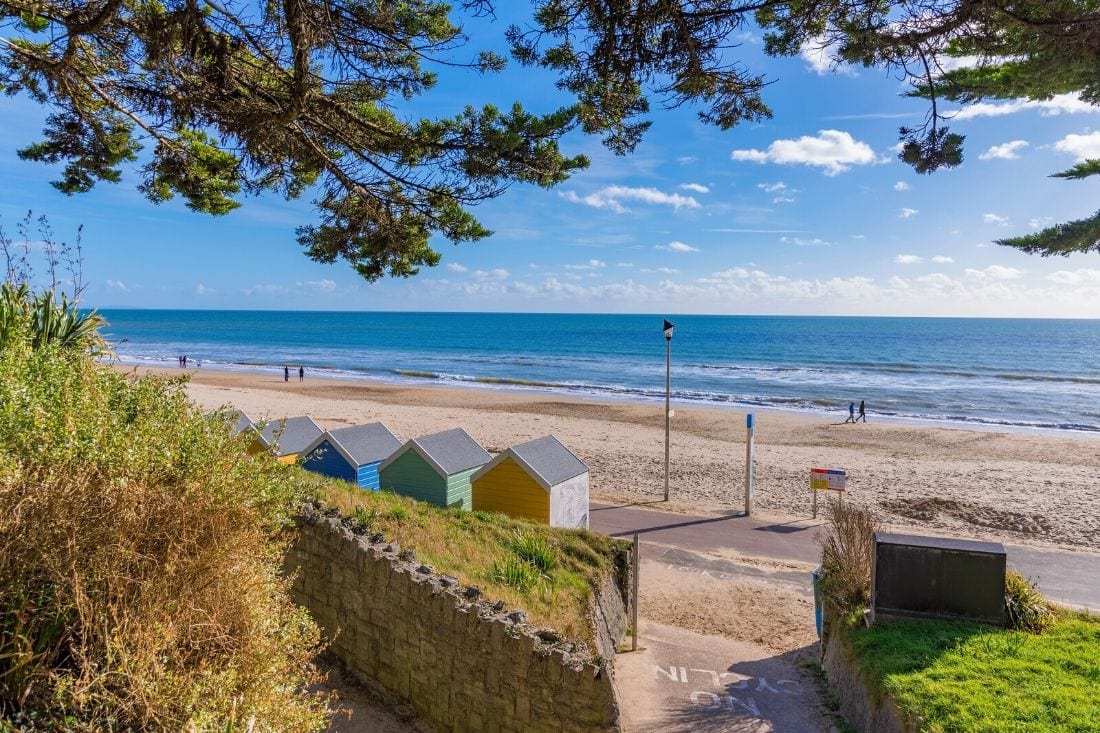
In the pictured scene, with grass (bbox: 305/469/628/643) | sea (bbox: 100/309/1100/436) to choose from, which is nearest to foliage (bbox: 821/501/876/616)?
grass (bbox: 305/469/628/643)

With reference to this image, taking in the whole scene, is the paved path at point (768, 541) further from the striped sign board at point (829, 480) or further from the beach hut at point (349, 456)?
the beach hut at point (349, 456)

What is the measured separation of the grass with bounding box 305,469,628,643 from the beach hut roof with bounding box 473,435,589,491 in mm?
1571

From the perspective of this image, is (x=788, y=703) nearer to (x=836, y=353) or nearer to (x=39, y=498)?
(x=39, y=498)

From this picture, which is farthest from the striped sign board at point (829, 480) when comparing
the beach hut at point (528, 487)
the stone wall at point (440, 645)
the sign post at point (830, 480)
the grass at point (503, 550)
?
the stone wall at point (440, 645)

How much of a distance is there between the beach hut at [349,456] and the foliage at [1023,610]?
1067 centimetres

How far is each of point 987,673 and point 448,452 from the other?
981 centimetres

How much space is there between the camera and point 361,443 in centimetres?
1368

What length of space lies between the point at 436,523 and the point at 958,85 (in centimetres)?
893

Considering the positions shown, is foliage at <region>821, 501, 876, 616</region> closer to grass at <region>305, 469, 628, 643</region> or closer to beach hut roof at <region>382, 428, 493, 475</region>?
grass at <region>305, 469, 628, 643</region>

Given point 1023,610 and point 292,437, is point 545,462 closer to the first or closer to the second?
point 292,437

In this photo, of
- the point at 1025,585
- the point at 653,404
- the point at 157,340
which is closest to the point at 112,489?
the point at 1025,585

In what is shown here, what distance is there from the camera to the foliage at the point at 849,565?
318 inches

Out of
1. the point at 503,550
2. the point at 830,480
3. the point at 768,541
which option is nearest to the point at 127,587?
the point at 503,550

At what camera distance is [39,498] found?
10.6 feet
